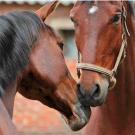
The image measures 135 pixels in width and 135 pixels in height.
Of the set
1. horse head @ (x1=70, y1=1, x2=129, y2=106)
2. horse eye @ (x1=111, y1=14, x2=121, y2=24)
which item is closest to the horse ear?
horse head @ (x1=70, y1=1, x2=129, y2=106)

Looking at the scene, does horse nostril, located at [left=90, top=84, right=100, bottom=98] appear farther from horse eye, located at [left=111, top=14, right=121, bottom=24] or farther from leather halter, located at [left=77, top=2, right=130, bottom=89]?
horse eye, located at [left=111, top=14, right=121, bottom=24]

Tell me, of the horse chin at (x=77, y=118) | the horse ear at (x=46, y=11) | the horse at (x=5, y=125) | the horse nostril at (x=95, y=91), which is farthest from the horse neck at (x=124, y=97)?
the horse at (x=5, y=125)

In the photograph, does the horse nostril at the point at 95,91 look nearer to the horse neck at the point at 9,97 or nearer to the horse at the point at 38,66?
the horse at the point at 38,66

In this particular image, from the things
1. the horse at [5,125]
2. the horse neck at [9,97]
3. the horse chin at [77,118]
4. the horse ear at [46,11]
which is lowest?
the horse chin at [77,118]

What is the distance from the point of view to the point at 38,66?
3.50m

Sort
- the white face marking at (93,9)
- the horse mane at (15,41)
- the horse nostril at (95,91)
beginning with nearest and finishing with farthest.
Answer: the horse mane at (15,41) < the horse nostril at (95,91) < the white face marking at (93,9)

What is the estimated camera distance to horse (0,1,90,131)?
3.32 meters

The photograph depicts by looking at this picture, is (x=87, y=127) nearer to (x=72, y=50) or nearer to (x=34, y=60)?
(x=34, y=60)

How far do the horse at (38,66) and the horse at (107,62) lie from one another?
0.14 m

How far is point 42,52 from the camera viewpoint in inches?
140

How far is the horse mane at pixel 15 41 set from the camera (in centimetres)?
323

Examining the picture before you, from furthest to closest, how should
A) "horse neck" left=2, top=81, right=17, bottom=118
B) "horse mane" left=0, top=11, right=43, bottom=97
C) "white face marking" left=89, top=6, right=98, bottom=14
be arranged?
"white face marking" left=89, top=6, right=98, bottom=14 → "horse neck" left=2, top=81, right=17, bottom=118 → "horse mane" left=0, top=11, right=43, bottom=97

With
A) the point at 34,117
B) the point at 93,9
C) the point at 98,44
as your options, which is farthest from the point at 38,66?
the point at 34,117

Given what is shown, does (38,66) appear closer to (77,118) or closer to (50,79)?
(50,79)
